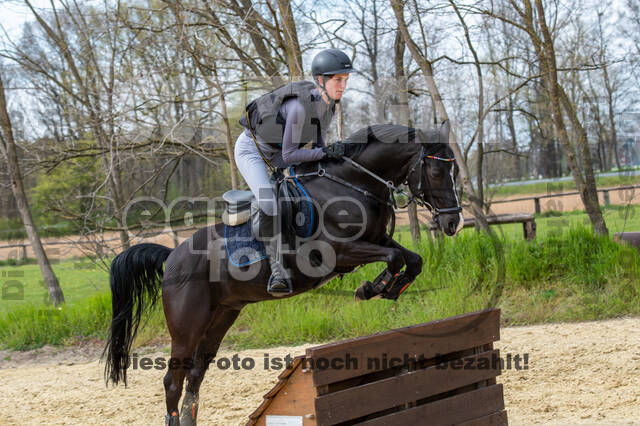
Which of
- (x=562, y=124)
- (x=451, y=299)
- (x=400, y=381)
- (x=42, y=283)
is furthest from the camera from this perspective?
(x=42, y=283)

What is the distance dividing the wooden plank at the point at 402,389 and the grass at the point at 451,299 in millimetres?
3004

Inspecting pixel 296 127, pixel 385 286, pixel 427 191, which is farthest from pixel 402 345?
pixel 296 127

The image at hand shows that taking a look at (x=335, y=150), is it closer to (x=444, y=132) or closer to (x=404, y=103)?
(x=444, y=132)

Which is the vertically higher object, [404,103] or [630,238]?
[404,103]

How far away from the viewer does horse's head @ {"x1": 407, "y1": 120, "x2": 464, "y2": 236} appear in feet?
10.6

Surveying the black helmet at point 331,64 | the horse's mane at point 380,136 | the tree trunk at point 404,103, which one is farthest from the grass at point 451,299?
the black helmet at point 331,64

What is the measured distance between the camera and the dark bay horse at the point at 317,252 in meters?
3.32

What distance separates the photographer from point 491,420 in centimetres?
332

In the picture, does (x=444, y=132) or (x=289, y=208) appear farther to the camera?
(x=289, y=208)

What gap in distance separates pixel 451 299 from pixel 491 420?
3.33 m

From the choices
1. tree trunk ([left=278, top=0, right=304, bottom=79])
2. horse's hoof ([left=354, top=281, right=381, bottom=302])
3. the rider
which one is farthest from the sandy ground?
tree trunk ([left=278, top=0, right=304, bottom=79])

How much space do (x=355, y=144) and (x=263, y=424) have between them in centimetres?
178

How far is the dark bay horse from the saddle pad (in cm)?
6

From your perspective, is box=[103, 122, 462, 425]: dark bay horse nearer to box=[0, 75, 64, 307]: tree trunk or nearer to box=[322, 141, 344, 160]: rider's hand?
box=[322, 141, 344, 160]: rider's hand
